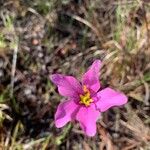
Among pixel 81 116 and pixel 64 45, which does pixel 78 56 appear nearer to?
pixel 64 45

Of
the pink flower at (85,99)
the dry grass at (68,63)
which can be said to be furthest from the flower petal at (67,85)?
the dry grass at (68,63)

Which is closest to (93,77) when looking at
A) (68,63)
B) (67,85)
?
(67,85)

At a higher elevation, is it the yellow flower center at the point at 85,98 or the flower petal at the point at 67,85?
the flower petal at the point at 67,85

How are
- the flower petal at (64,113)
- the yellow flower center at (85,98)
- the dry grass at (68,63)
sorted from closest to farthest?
the flower petal at (64,113) → the yellow flower center at (85,98) → the dry grass at (68,63)

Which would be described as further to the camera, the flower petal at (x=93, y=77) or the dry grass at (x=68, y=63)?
the dry grass at (x=68, y=63)

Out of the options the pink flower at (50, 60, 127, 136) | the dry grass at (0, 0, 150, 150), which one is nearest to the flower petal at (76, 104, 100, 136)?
the pink flower at (50, 60, 127, 136)

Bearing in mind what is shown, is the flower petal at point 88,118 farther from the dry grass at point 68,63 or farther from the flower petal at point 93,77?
the dry grass at point 68,63

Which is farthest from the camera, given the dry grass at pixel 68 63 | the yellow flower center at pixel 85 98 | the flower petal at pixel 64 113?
the dry grass at pixel 68 63
